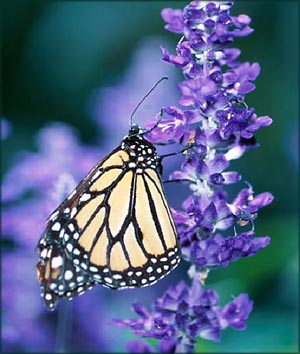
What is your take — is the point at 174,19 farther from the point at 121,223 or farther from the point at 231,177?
the point at 121,223

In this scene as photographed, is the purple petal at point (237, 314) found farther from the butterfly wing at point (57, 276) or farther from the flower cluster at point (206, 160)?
the butterfly wing at point (57, 276)

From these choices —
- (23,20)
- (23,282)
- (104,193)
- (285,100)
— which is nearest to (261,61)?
(285,100)

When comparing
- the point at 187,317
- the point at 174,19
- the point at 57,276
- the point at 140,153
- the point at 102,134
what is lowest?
the point at 187,317

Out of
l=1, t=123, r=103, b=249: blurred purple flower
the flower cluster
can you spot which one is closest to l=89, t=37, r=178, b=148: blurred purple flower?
l=1, t=123, r=103, b=249: blurred purple flower

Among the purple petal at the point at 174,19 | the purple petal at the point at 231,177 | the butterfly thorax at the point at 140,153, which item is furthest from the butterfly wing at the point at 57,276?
the purple petal at the point at 174,19

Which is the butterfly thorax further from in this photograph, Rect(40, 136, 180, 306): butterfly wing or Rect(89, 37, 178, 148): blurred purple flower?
Rect(89, 37, 178, 148): blurred purple flower

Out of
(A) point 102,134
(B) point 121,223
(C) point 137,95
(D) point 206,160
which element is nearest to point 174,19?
(D) point 206,160
